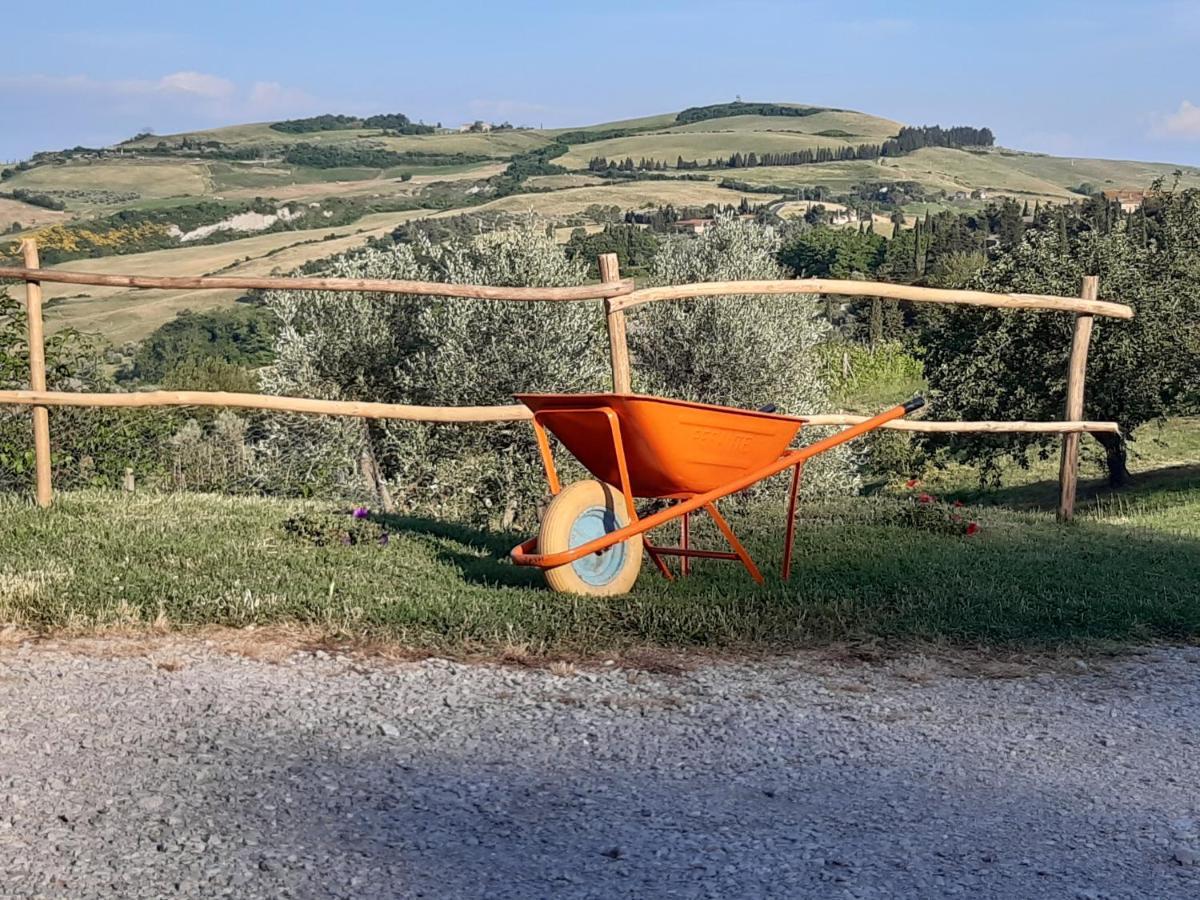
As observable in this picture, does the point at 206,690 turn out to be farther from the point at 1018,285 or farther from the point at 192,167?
the point at 192,167

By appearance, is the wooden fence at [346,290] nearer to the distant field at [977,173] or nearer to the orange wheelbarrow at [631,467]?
the orange wheelbarrow at [631,467]

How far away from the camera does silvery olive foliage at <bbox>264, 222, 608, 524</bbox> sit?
17.1 m

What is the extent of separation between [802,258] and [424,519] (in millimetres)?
50731

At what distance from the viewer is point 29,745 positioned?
3314mm

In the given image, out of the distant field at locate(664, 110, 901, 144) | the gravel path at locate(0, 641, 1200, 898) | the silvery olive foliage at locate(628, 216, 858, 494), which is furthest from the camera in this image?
the distant field at locate(664, 110, 901, 144)

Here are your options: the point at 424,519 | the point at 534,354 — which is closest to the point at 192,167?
the point at 534,354

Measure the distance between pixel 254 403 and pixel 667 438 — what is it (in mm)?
2922

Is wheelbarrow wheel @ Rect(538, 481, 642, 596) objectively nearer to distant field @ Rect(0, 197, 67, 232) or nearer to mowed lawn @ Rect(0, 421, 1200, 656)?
mowed lawn @ Rect(0, 421, 1200, 656)

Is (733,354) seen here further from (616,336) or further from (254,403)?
(254,403)

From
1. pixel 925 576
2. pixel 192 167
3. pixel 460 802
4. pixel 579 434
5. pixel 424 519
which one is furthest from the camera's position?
pixel 192 167

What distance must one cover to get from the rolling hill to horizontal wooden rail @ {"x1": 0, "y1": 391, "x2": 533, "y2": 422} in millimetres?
55164

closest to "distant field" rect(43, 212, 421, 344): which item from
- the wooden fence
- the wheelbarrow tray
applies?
the wooden fence

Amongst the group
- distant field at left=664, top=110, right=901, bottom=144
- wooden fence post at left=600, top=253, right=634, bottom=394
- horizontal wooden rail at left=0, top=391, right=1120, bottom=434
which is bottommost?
horizontal wooden rail at left=0, top=391, right=1120, bottom=434

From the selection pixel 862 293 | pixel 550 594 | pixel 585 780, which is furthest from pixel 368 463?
pixel 585 780
